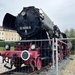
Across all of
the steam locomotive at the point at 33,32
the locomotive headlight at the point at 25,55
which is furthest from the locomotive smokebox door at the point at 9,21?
the locomotive headlight at the point at 25,55

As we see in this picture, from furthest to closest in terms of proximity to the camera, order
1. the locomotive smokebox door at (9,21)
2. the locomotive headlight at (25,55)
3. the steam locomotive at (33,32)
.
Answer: the locomotive smokebox door at (9,21) → the steam locomotive at (33,32) → the locomotive headlight at (25,55)

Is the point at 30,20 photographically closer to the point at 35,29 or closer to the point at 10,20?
the point at 35,29

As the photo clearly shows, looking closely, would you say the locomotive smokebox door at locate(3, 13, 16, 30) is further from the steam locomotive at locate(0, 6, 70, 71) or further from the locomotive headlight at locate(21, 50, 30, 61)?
the locomotive headlight at locate(21, 50, 30, 61)

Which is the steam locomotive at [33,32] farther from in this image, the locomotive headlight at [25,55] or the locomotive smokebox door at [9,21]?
the locomotive headlight at [25,55]

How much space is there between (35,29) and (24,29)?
751 mm

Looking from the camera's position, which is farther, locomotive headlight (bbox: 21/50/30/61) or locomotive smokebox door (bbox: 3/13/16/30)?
locomotive smokebox door (bbox: 3/13/16/30)

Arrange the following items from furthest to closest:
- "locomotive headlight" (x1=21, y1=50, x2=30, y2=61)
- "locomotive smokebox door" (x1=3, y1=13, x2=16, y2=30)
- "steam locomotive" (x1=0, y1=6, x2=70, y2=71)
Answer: "locomotive smokebox door" (x1=3, y1=13, x2=16, y2=30) < "steam locomotive" (x1=0, y1=6, x2=70, y2=71) < "locomotive headlight" (x1=21, y1=50, x2=30, y2=61)

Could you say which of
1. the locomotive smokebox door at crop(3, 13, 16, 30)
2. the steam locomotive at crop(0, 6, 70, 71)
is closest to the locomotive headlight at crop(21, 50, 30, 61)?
the steam locomotive at crop(0, 6, 70, 71)

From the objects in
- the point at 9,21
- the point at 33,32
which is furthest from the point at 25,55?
the point at 9,21

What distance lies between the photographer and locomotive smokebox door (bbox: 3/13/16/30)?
469 inches

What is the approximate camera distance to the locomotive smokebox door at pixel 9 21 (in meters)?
11.9

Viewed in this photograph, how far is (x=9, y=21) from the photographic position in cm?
1210

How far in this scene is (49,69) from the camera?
10664mm

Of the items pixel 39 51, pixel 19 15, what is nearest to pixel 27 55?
pixel 39 51
